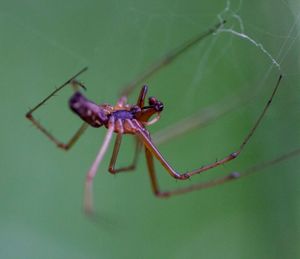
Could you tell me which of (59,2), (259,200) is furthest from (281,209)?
(59,2)

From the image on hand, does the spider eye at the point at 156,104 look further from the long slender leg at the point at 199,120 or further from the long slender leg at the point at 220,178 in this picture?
the long slender leg at the point at 199,120

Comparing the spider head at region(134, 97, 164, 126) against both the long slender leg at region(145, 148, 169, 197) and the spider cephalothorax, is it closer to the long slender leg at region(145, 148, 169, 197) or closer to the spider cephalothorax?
the spider cephalothorax

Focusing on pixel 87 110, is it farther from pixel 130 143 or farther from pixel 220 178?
pixel 130 143

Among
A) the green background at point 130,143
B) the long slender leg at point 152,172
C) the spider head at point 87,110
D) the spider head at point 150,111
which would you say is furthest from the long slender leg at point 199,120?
the spider head at point 87,110

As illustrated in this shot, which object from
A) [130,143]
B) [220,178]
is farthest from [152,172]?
[130,143]

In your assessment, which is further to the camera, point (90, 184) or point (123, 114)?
point (123, 114)

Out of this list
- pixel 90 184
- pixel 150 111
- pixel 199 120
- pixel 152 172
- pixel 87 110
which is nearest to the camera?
pixel 90 184

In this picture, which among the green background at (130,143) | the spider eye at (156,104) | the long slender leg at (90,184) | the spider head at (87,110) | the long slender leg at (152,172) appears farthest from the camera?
the green background at (130,143)
